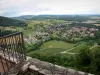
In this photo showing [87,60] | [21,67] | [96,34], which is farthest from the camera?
[96,34]

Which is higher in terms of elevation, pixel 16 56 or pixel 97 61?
pixel 16 56

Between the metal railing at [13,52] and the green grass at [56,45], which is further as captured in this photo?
the green grass at [56,45]

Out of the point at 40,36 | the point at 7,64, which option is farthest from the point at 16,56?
the point at 40,36

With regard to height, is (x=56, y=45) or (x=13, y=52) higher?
(x=13, y=52)

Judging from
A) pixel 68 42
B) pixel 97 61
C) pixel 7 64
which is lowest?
pixel 68 42

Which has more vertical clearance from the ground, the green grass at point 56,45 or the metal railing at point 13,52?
the metal railing at point 13,52

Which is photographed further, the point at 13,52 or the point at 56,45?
the point at 56,45

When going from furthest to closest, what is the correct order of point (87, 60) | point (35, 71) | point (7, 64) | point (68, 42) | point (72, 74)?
point (68, 42) < point (87, 60) < point (7, 64) < point (35, 71) < point (72, 74)

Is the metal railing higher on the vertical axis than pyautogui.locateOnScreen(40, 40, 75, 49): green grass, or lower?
higher

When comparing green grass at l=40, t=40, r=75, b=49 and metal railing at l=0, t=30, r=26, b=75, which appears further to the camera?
green grass at l=40, t=40, r=75, b=49

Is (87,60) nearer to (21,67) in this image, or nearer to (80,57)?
(80,57)

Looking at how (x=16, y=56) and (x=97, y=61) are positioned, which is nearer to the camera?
(x=16, y=56)
